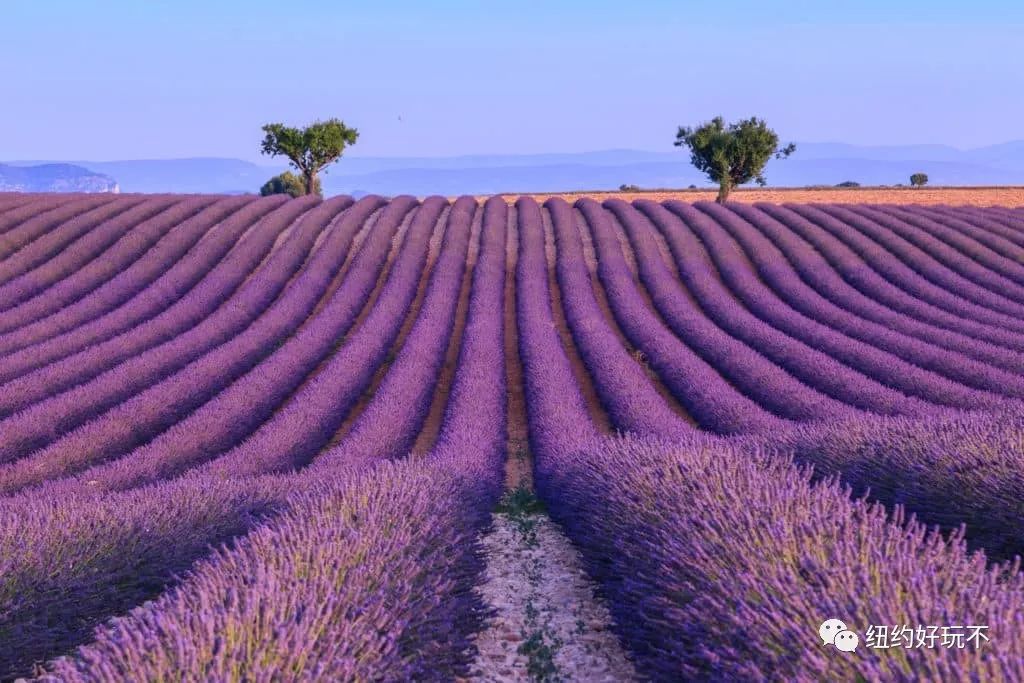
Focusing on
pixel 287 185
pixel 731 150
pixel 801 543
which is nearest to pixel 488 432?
pixel 801 543

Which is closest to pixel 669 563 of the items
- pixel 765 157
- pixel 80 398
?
pixel 80 398

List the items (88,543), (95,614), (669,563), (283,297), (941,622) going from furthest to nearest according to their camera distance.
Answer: (283,297)
(88,543)
(95,614)
(669,563)
(941,622)

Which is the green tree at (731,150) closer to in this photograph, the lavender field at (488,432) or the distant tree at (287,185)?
the lavender field at (488,432)

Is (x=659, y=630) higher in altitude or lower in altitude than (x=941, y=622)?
lower

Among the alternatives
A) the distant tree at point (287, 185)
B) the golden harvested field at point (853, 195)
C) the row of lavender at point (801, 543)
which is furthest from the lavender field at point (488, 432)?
the distant tree at point (287, 185)

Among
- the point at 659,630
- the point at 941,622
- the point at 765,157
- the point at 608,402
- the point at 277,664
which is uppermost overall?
the point at 765,157

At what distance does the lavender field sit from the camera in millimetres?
2988

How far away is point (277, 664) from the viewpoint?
2650mm

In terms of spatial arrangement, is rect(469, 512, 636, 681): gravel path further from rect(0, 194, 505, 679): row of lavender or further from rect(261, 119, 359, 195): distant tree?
rect(261, 119, 359, 195): distant tree

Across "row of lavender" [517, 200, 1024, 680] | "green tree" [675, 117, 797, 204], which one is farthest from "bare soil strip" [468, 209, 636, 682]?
"green tree" [675, 117, 797, 204]

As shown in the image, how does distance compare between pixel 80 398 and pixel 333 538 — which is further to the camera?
pixel 80 398

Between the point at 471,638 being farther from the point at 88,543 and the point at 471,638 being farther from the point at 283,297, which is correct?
the point at 283,297

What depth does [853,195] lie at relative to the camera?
34625mm

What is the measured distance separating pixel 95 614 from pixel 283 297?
42.8 feet
